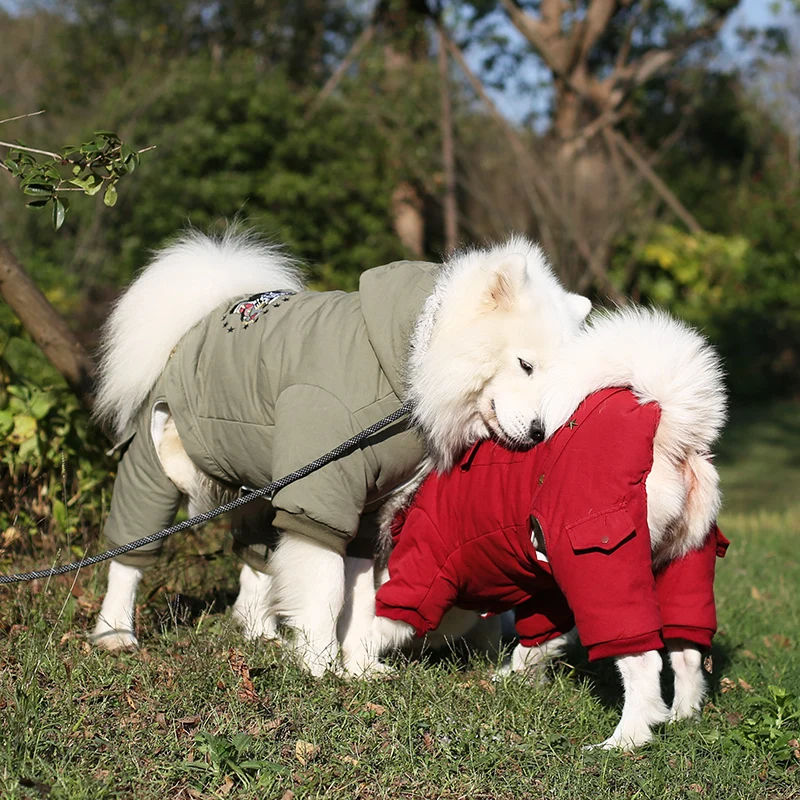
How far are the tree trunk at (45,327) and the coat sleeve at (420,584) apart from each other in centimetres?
189

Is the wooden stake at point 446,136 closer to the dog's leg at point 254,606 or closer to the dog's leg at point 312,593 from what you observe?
the dog's leg at point 254,606

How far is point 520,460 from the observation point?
3572mm

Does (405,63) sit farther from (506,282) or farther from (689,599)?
(689,599)

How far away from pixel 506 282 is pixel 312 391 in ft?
2.73

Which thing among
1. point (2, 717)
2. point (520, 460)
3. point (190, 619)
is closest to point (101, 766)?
point (2, 717)

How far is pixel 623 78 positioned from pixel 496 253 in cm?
1079

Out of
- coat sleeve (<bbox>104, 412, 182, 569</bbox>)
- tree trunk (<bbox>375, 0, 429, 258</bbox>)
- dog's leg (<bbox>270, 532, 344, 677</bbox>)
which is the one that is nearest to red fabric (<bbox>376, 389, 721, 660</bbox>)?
dog's leg (<bbox>270, 532, 344, 677</bbox>)

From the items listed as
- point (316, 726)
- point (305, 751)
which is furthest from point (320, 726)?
point (305, 751)

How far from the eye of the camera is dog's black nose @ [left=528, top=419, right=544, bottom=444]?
3.52m

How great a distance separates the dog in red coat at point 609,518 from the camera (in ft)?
Result: 10.3

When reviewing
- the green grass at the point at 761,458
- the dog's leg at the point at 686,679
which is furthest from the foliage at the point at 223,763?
the green grass at the point at 761,458

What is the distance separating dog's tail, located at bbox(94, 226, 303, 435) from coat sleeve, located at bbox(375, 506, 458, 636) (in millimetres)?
1297

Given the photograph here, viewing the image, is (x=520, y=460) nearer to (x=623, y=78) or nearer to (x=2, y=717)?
(x=2, y=717)

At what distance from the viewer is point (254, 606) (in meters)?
4.39
